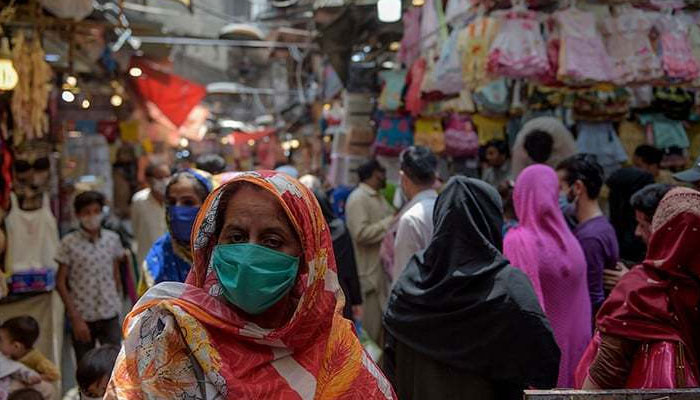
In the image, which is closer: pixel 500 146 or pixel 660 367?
pixel 660 367

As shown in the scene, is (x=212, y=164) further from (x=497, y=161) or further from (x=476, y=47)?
(x=497, y=161)

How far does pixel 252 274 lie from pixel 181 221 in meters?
1.98

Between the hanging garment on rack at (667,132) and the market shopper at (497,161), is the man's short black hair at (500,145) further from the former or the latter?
the hanging garment on rack at (667,132)

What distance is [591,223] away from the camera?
13.8 feet

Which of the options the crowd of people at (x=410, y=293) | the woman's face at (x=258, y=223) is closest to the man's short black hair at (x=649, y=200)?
the crowd of people at (x=410, y=293)

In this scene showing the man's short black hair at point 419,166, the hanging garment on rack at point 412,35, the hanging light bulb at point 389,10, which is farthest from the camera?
the hanging garment on rack at point 412,35

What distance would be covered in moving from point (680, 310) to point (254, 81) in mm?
36170

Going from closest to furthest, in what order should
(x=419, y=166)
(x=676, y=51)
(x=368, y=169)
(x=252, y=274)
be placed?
(x=252, y=274) < (x=419, y=166) < (x=676, y=51) < (x=368, y=169)

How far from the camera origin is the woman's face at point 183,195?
3.83 metres

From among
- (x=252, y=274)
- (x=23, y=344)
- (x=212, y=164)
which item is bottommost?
(x=23, y=344)

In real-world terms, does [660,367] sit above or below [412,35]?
below

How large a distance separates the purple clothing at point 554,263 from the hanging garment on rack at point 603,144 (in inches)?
98.3

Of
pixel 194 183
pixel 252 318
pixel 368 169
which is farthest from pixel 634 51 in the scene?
pixel 252 318

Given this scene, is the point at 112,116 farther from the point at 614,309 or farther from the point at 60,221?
the point at 614,309
